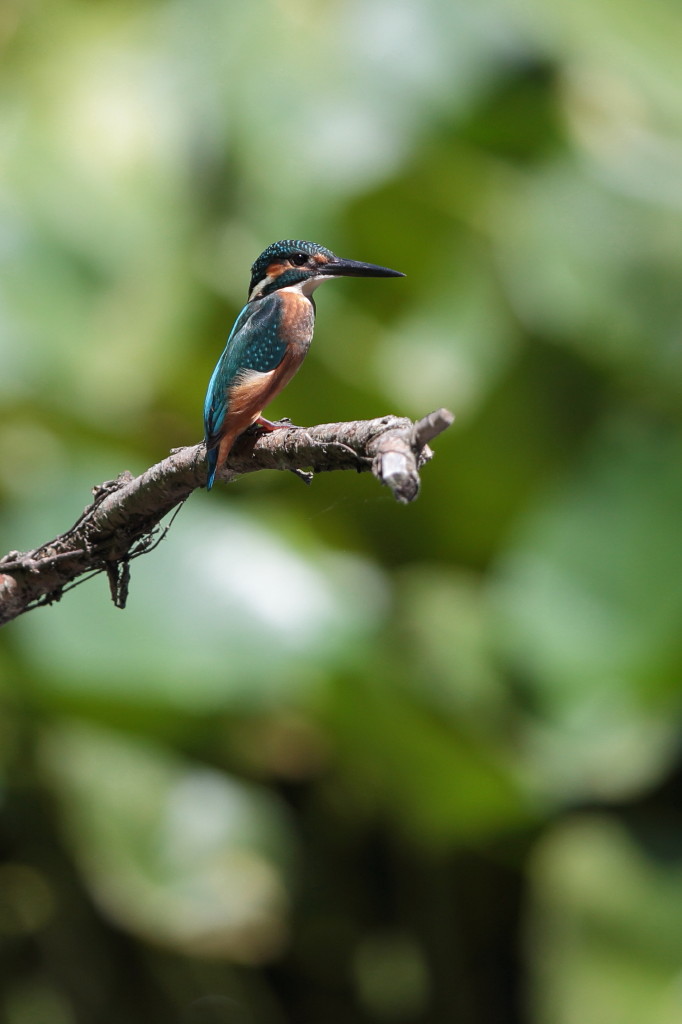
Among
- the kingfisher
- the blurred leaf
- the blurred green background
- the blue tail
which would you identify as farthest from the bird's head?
the blurred leaf

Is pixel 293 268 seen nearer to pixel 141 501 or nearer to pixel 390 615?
pixel 141 501

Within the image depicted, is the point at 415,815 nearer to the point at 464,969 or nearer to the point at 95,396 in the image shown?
the point at 464,969

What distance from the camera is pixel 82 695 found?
186 centimetres

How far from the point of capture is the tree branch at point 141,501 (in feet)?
1.30

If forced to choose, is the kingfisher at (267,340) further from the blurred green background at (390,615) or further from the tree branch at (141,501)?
the blurred green background at (390,615)

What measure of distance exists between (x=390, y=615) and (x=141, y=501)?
1.62 metres

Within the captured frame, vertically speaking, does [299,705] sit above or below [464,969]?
above

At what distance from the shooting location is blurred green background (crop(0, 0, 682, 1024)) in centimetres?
188

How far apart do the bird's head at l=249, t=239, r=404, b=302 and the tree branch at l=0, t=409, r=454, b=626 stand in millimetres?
84

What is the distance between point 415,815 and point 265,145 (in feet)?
4.97

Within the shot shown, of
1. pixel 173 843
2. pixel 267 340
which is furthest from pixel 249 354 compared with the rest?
pixel 173 843

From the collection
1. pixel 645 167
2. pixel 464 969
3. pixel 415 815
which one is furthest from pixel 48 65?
pixel 464 969

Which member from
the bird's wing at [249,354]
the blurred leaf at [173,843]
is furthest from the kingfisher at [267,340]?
the blurred leaf at [173,843]

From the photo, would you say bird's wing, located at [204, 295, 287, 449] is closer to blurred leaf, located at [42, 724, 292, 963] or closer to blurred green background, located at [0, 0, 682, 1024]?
blurred green background, located at [0, 0, 682, 1024]
